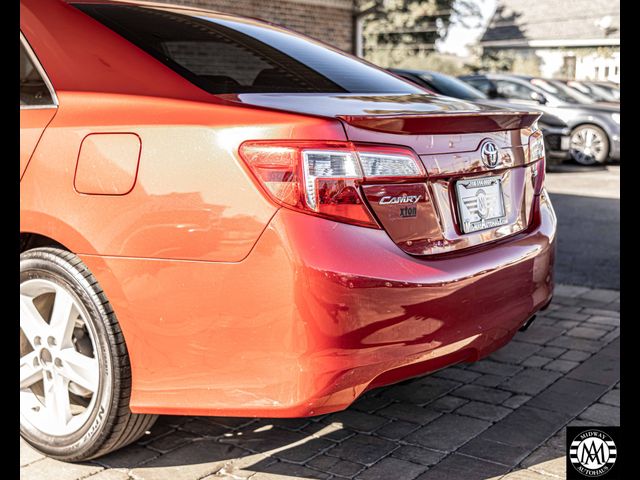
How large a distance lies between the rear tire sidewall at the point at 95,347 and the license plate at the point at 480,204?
1270 millimetres

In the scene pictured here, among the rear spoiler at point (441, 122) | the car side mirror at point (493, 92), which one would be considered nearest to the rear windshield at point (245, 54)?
the rear spoiler at point (441, 122)

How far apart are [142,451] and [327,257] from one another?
4.03 feet

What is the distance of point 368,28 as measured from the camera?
52062 millimetres

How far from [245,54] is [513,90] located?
43.0 ft

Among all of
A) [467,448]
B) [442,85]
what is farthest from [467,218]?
[442,85]

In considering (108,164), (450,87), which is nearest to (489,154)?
(108,164)

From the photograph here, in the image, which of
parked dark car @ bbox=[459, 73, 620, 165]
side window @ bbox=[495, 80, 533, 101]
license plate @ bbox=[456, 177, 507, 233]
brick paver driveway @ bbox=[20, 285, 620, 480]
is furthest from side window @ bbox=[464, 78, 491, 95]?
license plate @ bbox=[456, 177, 507, 233]

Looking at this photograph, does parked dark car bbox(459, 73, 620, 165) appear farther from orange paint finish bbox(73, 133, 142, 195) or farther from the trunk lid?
orange paint finish bbox(73, 133, 142, 195)

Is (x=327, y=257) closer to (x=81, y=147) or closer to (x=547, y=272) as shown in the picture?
(x=81, y=147)

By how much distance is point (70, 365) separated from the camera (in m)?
3.15

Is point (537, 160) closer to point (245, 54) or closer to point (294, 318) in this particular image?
point (245, 54)

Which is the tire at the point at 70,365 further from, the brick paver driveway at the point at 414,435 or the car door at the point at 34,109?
the car door at the point at 34,109

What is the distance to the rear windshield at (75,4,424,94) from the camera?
10.4ft

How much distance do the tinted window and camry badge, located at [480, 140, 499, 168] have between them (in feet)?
31.2
